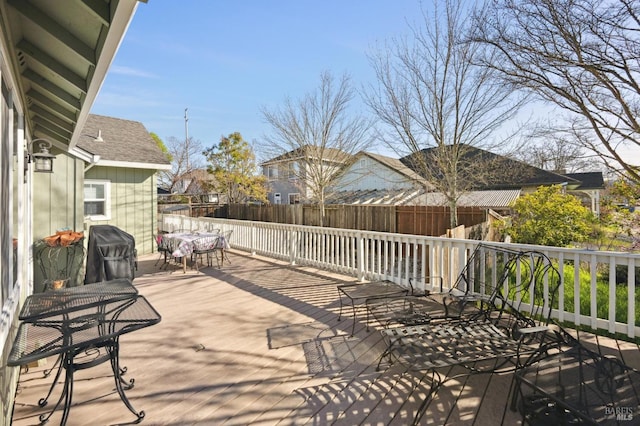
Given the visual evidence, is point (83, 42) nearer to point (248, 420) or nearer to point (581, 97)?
point (248, 420)

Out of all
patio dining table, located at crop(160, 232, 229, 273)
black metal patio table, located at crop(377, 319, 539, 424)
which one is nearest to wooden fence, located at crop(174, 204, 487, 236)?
patio dining table, located at crop(160, 232, 229, 273)

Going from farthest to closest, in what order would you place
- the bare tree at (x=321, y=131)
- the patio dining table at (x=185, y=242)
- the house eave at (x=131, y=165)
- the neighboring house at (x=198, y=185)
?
1. the neighboring house at (x=198, y=185)
2. the bare tree at (x=321, y=131)
3. the house eave at (x=131, y=165)
4. the patio dining table at (x=185, y=242)

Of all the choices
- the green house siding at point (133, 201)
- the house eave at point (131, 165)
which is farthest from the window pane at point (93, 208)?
the house eave at point (131, 165)

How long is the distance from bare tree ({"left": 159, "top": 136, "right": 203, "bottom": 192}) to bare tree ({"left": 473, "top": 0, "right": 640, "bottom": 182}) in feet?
80.9

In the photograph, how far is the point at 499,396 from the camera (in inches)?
92.0

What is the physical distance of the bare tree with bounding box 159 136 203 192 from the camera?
85.3ft

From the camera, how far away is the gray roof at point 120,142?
8836 mm

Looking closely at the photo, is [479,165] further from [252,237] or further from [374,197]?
[374,197]

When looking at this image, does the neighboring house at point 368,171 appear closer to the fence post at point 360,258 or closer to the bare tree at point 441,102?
the bare tree at point 441,102

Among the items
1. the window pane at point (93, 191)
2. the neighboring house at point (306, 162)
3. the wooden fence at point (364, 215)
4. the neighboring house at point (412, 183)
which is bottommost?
the wooden fence at point (364, 215)

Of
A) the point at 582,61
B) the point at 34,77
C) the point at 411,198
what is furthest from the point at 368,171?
the point at 34,77

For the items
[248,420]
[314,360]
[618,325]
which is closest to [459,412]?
[314,360]

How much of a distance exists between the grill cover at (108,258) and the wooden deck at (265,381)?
38.4 inches

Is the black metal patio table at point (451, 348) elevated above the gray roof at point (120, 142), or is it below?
below
